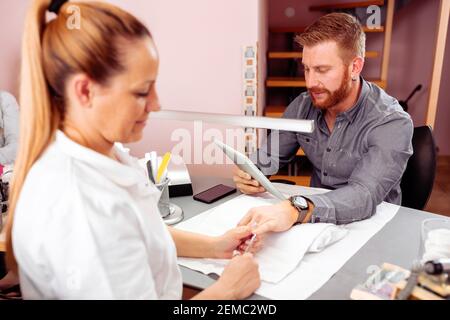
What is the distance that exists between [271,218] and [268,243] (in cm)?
7

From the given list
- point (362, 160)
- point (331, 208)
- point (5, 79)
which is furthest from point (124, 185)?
point (5, 79)

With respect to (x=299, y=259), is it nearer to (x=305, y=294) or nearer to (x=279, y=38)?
(x=305, y=294)

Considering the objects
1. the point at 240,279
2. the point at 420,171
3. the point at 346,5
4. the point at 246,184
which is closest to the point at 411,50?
the point at 346,5

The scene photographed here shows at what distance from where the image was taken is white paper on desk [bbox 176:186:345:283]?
100 cm

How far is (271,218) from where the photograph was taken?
111 centimetres

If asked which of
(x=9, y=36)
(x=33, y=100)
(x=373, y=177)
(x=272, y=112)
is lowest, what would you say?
(x=272, y=112)

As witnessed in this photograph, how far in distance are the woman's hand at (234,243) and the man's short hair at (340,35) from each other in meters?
0.86

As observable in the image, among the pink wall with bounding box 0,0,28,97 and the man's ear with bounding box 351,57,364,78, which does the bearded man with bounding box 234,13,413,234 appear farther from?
the pink wall with bounding box 0,0,28,97

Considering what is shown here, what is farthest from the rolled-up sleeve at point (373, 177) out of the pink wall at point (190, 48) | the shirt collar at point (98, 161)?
the pink wall at point (190, 48)

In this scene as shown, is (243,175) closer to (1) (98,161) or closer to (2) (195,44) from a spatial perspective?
(1) (98,161)

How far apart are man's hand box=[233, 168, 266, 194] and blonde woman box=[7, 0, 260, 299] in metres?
0.72

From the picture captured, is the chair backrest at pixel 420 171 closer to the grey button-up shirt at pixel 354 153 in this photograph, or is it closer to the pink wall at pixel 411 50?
the grey button-up shirt at pixel 354 153

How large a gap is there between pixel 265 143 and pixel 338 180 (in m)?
0.39

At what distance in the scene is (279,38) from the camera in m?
3.79
